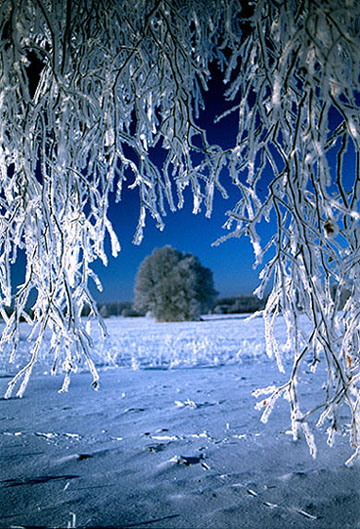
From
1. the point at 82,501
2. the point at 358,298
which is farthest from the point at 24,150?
the point at 82,501

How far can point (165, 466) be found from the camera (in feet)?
6.33

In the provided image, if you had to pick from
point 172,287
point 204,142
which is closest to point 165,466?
point 204,142

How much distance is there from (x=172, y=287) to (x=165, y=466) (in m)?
27.2

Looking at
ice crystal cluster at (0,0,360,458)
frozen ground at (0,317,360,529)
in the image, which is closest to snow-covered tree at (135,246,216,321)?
frozen ground at (0,317,360,529)

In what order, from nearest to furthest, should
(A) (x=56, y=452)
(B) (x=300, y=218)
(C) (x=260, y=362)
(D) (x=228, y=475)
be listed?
(B) (x=300, y=218)
(D) (x=228, y=475)
(A) (x=56, y=452)
(C) (x=260, y=362)

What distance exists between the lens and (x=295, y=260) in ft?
4.05

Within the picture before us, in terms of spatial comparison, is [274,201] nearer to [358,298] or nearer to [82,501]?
[358,298]

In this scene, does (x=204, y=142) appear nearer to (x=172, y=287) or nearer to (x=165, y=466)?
(x=165, y=466)

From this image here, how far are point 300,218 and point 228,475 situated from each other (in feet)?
4.41

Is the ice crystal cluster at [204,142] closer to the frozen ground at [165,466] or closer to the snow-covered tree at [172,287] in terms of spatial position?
the frozen ground at [165,466]

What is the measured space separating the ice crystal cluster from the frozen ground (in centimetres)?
43

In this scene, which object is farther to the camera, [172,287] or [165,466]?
[172,287]

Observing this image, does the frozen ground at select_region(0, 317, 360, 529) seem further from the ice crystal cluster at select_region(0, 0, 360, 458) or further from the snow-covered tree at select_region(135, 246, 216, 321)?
the snow-covered tree at select_region(135, 246, 216, 321)

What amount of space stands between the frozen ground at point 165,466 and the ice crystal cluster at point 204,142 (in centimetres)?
43
